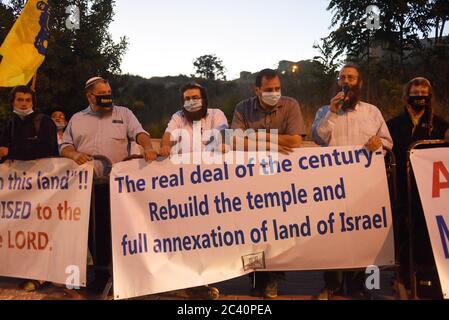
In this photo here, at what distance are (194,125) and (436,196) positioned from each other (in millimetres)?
2268

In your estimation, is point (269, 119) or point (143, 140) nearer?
point (269, 119)

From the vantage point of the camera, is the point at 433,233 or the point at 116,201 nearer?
the point at 433,233

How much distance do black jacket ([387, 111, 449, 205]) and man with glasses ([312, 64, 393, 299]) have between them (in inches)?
5.6

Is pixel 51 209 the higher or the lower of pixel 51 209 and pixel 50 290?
the higher

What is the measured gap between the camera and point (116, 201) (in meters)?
4.36

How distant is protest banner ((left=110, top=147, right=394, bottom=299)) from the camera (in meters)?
4.26

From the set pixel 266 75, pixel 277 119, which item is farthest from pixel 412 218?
pixel 266 75

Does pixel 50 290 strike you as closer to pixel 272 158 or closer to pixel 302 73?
pixel 272 158

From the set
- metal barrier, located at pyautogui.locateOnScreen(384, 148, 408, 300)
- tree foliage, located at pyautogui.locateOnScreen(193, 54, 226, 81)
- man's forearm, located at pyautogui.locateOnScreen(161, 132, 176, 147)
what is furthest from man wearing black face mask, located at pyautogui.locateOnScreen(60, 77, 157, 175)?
tree foliage, located at pyautogui.locateOnScreen(193, 54, 226, 81)

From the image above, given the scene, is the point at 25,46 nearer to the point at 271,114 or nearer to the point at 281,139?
the point at 271,114

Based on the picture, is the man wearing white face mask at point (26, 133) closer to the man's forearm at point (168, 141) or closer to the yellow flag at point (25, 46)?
the man's forearm at point (168, 141)

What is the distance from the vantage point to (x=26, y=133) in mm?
4926
